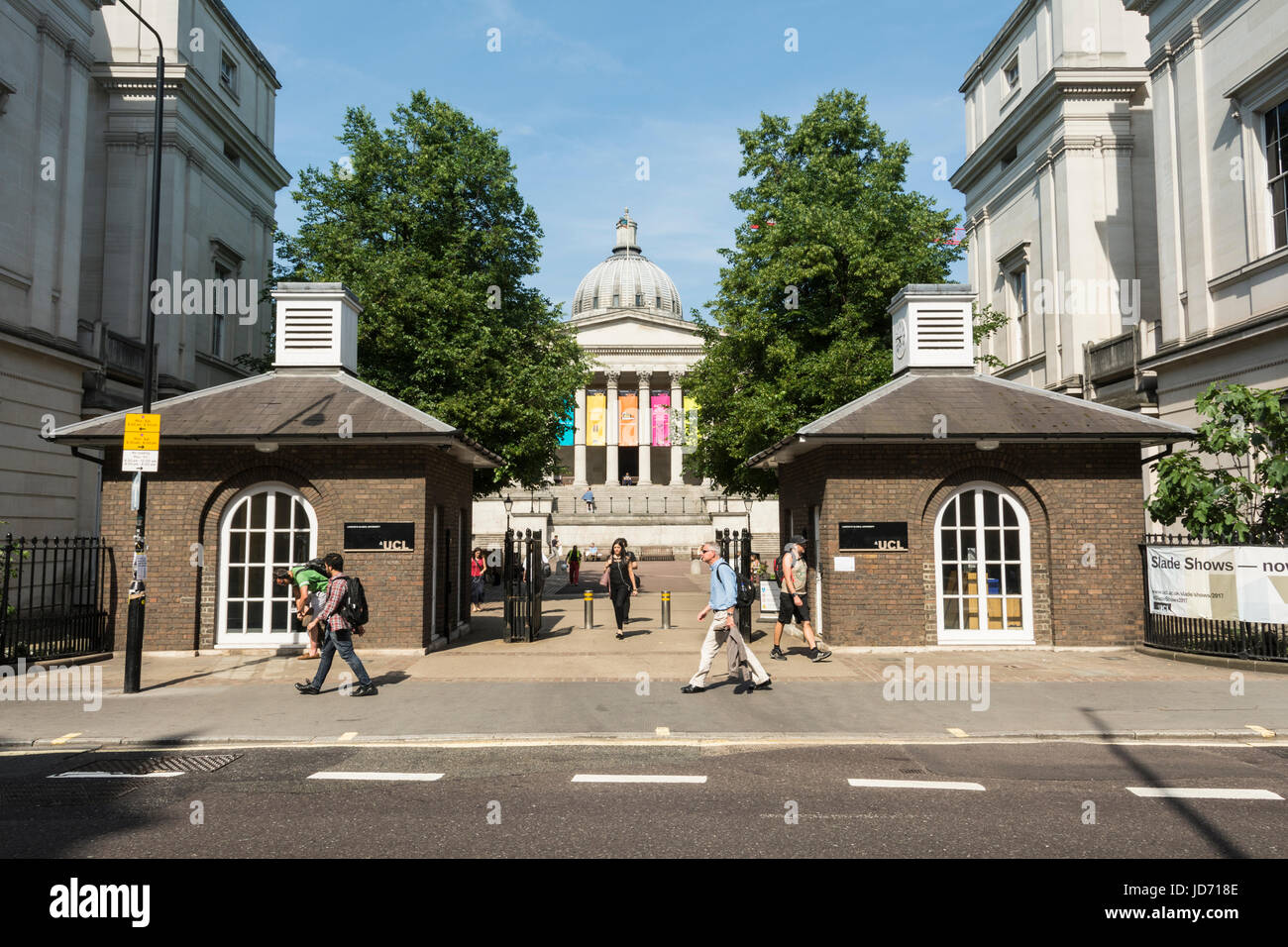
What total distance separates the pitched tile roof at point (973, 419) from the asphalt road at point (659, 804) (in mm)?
6670

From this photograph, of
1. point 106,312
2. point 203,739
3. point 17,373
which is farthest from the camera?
point 106,312

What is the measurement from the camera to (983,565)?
47.5ft

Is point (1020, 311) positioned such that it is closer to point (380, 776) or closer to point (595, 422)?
point (380, 776)

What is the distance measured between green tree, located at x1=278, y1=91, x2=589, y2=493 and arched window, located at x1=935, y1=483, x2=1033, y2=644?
11.7 metres

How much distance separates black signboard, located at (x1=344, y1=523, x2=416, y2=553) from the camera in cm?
1390

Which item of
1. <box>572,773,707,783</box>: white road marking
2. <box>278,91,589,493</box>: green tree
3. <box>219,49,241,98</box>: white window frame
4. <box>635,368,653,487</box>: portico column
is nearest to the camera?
<box>572,773,707,783</box>: white road marking

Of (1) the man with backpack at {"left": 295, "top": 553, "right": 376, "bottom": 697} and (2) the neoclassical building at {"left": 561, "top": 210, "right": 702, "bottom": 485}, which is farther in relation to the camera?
(2) the neoclassical building at {"left": 561, "top": 210, "right": 702, "bottom": 485}

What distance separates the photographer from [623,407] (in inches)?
2400

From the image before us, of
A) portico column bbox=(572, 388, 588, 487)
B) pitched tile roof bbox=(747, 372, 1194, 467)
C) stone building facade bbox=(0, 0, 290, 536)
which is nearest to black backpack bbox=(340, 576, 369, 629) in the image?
pitched tile roof bbox=(747, 372, 1194, 467)

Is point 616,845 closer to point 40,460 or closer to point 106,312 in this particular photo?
point 40,460

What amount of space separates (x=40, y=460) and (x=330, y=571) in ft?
41.9

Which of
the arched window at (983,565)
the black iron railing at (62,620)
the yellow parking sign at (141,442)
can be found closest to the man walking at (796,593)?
the arched window at (983,565)

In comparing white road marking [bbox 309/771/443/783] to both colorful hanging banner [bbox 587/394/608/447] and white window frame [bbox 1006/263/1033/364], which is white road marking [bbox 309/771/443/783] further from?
colorful hanging banner [bbox 587/394/608/447]
